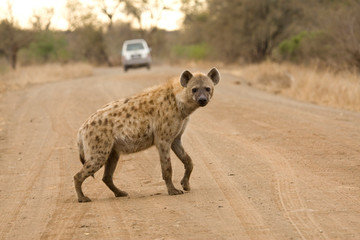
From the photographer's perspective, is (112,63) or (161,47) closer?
(112,63)

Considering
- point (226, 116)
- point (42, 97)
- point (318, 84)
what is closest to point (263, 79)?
point (318, 84)

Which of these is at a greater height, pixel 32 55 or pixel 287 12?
pixel 287 12

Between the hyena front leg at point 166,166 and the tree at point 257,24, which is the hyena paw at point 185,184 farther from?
the tree at point 257,24

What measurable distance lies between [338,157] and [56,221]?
3615mm

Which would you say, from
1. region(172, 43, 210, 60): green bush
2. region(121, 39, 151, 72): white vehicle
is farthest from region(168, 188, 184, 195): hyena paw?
region(172, 43, 210, 60): green bush

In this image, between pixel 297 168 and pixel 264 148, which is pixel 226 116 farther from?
pixel 297 168

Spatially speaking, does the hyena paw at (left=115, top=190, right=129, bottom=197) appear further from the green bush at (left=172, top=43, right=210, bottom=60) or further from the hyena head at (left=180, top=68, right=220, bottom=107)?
the green bush at (left=172, top=43, right=210, bottom=60)

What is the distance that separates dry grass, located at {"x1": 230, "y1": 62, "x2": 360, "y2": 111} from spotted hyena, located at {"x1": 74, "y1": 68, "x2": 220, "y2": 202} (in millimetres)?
7176

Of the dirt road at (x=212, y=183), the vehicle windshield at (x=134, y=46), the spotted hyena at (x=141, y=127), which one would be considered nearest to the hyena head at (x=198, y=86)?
the spotted hyena at (x=141, y=127)

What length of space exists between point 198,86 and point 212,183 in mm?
1006

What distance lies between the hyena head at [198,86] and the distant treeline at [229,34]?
1210 centimetres

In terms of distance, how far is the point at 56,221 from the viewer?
5316 millimetres

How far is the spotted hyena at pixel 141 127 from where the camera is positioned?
6207 millimetres

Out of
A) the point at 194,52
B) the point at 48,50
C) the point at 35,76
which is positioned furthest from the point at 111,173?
the point at 48,50
